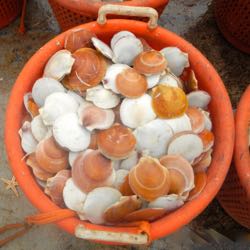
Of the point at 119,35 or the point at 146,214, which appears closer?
the point at 146,214

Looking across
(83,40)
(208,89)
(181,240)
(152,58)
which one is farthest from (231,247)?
(83,40)

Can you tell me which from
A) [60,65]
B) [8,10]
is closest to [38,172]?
[60,65]

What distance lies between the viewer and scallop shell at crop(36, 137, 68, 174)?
993 millimetres

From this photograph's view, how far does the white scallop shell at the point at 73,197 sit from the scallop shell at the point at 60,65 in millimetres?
297

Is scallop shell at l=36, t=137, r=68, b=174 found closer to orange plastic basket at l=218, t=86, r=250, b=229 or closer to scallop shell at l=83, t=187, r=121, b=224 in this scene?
scallop shell at l=83, t=187, r=121, b=224

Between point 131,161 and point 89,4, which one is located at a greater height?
point 89,4

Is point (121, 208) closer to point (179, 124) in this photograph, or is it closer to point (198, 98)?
point (179, 124)

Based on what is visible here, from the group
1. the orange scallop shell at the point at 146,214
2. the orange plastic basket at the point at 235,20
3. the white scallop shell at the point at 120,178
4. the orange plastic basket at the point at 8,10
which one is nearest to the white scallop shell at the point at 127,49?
the white scallop shell at the point at 120,178

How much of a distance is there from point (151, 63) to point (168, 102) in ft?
0.39

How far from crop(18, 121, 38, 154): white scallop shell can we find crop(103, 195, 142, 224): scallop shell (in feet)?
0.91

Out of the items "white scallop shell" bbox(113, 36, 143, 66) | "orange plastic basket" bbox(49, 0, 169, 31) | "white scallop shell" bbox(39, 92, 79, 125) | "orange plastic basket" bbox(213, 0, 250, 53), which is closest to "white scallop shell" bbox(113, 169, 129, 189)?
"white scallop shell" bbox(39, 92, 79, 125)

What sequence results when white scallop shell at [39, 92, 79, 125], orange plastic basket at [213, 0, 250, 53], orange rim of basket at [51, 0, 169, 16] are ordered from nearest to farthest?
white scallop shell at [39, 92, 79, 125], orange rim of basket at [51, 0, 169, 16], orange plastic basket at [213, 0, 250, 53]

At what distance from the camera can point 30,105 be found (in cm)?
108

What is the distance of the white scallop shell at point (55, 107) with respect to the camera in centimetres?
101
